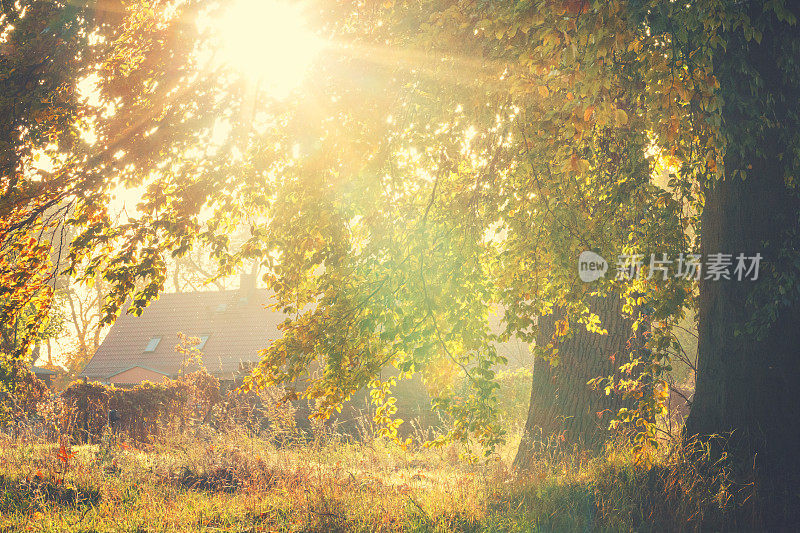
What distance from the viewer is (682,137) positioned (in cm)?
382

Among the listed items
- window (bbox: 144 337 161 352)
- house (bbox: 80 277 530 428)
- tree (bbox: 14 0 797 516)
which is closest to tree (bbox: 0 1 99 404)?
tree (bbox: 14 0 797 516)

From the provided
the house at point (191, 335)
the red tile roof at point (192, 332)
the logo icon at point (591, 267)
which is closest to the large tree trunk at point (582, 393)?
the logo icon at point (591, 267)

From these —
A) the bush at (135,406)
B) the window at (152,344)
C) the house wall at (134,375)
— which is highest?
the window at (152,344)


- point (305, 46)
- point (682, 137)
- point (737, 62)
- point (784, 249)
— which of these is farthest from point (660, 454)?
point (305, 46)

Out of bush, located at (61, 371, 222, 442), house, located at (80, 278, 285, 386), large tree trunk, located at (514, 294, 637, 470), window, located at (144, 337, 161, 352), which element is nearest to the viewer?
large tree trunk, located at (514, 294, 637, 470)

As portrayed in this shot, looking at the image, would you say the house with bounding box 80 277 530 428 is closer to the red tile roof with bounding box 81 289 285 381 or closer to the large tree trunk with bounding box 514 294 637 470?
the red tile roof with bounding box 81 289 285 381

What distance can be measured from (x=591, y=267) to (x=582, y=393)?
2970mm

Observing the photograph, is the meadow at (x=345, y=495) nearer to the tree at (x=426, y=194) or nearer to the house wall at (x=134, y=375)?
the tree at (x=426, y=194)

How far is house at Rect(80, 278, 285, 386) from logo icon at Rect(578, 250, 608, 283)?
70.5ft

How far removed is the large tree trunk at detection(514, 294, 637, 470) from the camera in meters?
7.09

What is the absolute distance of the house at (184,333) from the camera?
83.8ft

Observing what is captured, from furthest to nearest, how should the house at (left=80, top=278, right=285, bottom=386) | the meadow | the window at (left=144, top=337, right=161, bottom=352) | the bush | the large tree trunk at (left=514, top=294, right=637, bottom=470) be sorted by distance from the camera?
the window at (left=144, top=337, right=161, bottom=352), the house at (left=80, top=278, right=285, bottom=386), the bush, the large tree trunk at (left=514, top=294, right=637, bottom=470), the meadow

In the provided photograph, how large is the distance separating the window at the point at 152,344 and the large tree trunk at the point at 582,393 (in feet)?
81.1

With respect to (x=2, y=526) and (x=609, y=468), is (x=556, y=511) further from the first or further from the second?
(x=2, y=526)
